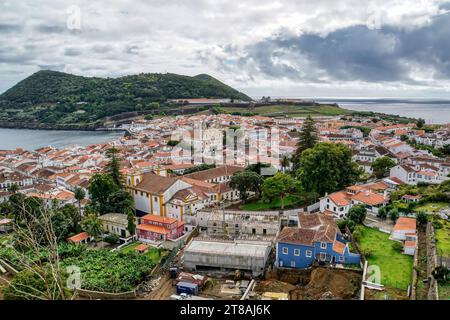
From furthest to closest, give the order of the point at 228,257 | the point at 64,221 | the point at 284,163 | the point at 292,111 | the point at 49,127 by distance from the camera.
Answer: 1. the point at 49,127
2. the point at 292,111
3. the point at 284,163
4. the point at 64,221
5. the point at 228,257

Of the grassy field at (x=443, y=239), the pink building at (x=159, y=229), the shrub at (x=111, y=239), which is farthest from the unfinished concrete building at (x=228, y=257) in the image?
the grassy field at (x=443, y=239)

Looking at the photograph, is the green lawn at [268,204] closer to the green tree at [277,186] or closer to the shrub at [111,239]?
the green tree at [277,186]

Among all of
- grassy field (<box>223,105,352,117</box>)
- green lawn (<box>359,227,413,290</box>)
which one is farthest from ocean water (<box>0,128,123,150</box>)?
green lawn (<box>359,227,413,290</box>)

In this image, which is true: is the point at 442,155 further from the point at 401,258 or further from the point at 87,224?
the point at 87,224

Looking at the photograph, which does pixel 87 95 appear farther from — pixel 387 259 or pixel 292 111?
pixel 387 259

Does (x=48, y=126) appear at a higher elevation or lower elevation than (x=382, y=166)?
higher

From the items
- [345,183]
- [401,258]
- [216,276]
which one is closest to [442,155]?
[345,183]

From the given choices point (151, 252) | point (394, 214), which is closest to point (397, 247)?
point (394, 214)
